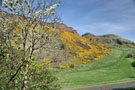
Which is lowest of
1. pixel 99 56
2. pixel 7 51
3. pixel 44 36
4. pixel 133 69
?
pixel 133 69

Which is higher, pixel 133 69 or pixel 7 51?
pixel 7 51

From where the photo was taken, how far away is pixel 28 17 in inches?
207

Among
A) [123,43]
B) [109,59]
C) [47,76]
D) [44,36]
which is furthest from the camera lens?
[123,43]

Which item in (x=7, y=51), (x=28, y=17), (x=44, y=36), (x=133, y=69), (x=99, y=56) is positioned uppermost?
(x=28, y=17)

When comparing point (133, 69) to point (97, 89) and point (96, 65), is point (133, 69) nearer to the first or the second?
point (96, 65)

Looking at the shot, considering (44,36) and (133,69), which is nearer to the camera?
(44,36)

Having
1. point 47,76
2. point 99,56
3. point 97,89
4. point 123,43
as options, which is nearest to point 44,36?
point 47,76

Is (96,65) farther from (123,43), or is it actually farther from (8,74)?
(123,43)

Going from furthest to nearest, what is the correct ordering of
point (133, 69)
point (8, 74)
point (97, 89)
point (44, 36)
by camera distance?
point (133, 69) < point (97, 89) < point (8, 74) < point (44, 36)

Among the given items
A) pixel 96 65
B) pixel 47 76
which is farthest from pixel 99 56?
pixel 47 76

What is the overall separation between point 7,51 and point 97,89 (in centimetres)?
1593

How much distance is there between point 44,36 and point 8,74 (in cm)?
310

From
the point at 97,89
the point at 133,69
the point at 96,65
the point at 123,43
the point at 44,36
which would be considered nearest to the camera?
the point at 44,36

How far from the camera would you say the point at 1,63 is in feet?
22.0
